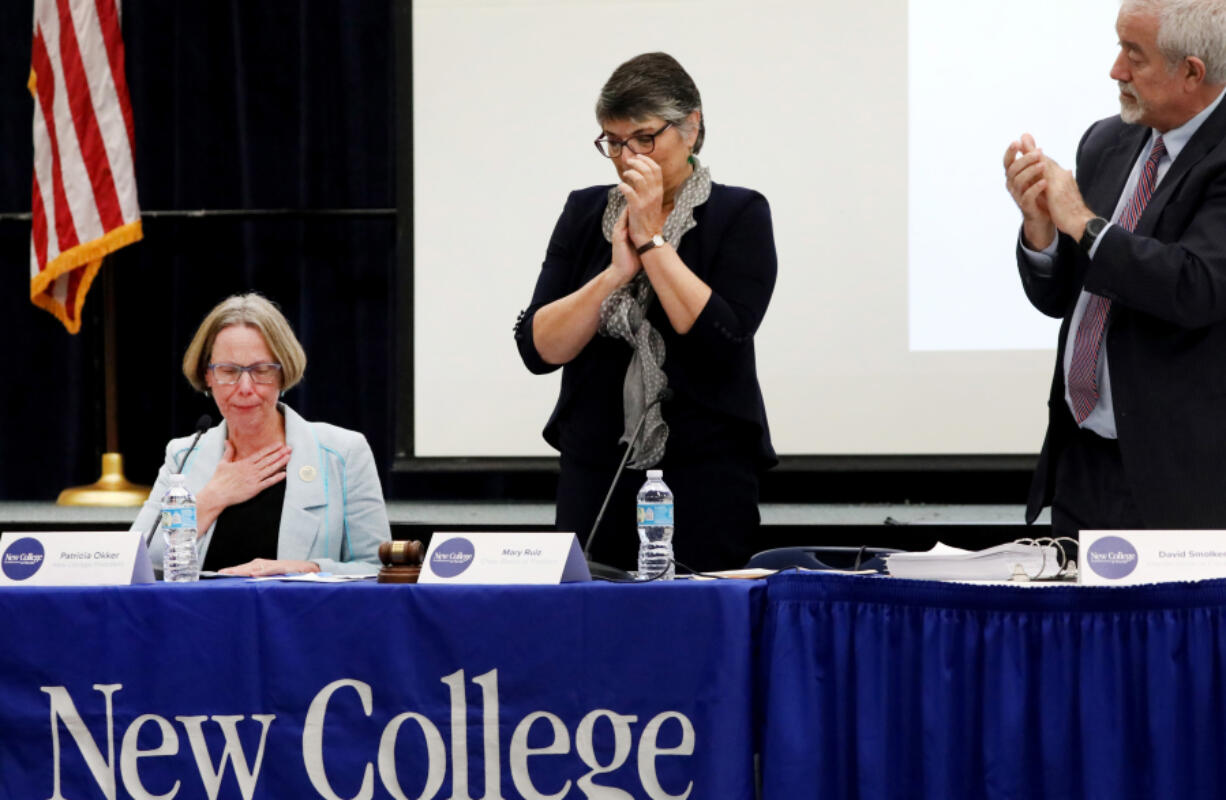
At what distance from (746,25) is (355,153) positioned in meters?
1.45

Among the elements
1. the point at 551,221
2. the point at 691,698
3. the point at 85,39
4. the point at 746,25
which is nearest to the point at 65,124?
the point at 85,39

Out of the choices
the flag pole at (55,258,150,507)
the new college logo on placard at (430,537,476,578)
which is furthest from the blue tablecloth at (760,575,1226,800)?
the flag pole at (55,258,150,507)

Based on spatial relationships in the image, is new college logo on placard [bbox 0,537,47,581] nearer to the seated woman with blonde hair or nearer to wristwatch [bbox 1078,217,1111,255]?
the seated woman with blonde hair

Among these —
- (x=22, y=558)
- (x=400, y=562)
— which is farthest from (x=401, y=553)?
(x=22, y=558)

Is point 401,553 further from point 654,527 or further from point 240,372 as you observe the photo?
point 240,372

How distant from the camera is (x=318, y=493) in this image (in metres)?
2.77

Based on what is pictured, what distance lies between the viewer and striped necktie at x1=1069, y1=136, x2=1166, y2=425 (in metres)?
2.37

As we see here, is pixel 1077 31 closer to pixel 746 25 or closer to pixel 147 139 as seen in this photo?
pixel 746 25

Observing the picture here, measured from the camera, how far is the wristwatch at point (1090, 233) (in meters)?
2.28

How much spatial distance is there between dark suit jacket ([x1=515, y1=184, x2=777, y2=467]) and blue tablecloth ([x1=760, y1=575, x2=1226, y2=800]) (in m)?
0.66

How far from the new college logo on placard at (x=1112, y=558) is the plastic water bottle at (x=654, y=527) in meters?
0.63

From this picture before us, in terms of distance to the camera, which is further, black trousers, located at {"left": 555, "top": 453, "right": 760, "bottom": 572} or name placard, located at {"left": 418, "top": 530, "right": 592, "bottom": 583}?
black trousers, located at {"left": 555, "top": 453, "right": 760, "bottom": 572}

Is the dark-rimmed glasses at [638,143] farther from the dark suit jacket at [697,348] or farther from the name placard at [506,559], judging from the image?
the name placard at [506,559]

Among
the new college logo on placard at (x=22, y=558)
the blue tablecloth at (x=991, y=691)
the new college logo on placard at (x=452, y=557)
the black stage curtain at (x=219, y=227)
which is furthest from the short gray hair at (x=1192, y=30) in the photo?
the black stage curtain at (x=219, y=227)
